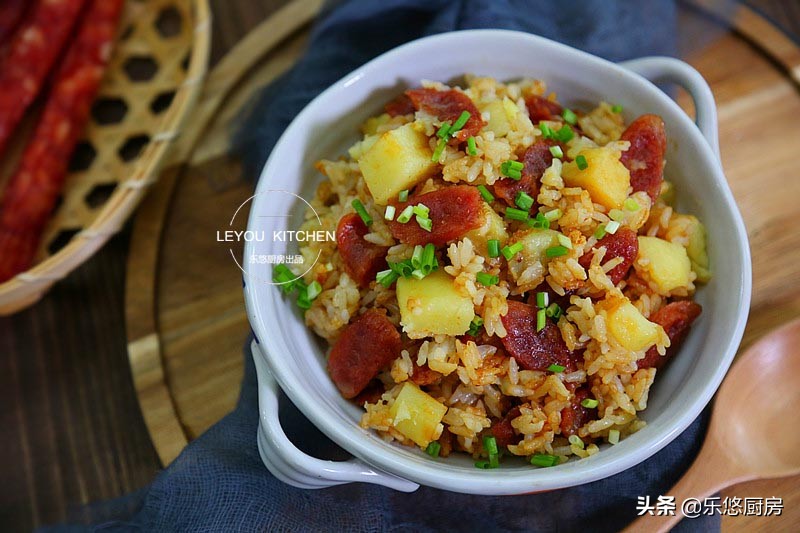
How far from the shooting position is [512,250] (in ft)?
6.13

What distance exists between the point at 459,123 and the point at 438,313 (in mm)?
575

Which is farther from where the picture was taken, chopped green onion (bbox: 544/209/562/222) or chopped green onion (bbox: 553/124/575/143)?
chopped green onion (bbox: 553/124/575/143)

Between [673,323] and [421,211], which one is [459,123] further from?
[673,323]

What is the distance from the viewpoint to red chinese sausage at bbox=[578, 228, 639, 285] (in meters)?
1.93

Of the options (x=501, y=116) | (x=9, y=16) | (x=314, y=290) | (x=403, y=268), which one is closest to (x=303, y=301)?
(x=314, y=290)

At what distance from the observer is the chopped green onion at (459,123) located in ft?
6.51

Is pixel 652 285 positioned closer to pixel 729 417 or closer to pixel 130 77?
pixel 729 417

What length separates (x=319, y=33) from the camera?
2.96 meters

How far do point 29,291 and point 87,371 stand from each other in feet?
1.35

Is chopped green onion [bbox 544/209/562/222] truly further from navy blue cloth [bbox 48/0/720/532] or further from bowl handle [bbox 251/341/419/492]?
navy blue cloth [bbox 48/0/720/532]

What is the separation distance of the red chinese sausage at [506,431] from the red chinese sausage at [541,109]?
940mm

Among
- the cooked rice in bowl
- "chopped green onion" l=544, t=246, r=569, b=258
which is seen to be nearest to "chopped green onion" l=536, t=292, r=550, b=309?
the cooked rice in bowl

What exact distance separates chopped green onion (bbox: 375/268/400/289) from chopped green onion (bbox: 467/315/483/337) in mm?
250

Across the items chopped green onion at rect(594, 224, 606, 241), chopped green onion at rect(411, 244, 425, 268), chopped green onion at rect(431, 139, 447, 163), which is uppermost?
chopped green onion at rect(431, 139, 447, 163)
